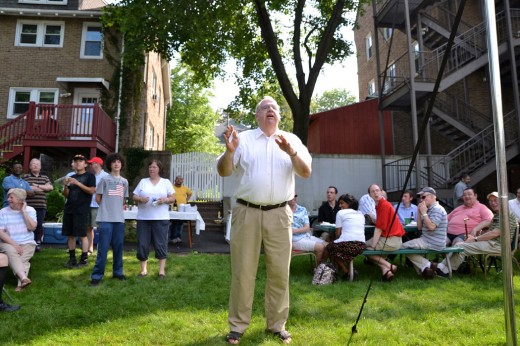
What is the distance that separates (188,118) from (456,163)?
25.0 meters

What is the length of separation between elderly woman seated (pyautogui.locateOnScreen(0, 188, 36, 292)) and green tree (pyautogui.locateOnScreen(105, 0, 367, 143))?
26.9ft

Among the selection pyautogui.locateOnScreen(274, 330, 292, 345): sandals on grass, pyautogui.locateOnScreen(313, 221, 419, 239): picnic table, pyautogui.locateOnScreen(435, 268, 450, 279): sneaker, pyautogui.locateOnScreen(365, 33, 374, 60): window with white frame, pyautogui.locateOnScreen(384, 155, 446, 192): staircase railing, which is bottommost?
pyautogui.locateOnScreen(274, 330, 292, 345): sandals on grass

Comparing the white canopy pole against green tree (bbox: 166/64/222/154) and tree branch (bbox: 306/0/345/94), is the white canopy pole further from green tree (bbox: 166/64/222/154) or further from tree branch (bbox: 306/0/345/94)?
green tree (bbox: 166/64/222/154)

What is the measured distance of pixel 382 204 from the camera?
21.6 ft

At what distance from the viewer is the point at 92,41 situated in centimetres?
1750

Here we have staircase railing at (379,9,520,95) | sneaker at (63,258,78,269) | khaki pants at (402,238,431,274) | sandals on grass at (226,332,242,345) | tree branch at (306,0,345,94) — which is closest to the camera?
sandals on grass at (226,332,242,345)

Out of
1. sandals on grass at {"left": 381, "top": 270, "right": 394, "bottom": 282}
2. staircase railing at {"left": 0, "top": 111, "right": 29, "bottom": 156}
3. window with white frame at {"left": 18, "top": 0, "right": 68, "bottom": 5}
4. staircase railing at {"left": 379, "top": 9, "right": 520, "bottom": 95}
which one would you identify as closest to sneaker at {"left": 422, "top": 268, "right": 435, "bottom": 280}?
sandals on grass at {"left": 381, "top": 270, "right": 394, "bottom": 282}

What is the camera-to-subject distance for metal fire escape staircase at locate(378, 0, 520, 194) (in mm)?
13484

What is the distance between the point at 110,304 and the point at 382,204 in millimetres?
4163

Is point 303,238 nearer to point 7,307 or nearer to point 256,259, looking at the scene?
point 256,259

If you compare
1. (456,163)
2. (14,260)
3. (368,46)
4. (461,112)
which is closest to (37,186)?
(14,260)

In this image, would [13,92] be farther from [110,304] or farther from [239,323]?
[239,323]

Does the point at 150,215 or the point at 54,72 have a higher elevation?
the point at 54,72

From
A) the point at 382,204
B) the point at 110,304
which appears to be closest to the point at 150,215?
the point at 110,304
